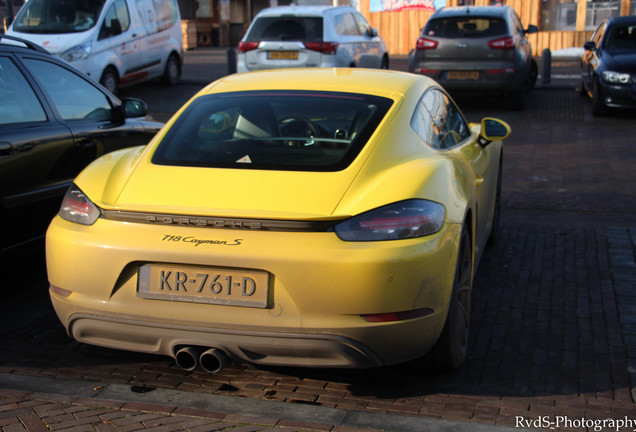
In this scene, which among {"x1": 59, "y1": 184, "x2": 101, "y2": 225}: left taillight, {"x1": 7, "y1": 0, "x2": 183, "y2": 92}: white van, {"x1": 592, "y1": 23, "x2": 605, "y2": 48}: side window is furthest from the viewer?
{"x1": 7, "y1": 0, "x2": 183, "y2": 92}: white van

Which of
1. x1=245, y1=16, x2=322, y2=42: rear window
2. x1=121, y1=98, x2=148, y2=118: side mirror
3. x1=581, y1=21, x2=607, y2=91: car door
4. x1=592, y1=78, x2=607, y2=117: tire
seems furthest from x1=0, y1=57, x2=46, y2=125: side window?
x1=581, y1=21, x2=607, y2=91: car door

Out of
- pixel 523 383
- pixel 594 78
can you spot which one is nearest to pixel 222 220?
pixel 523 383

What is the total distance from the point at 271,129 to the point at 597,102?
34.3 feet

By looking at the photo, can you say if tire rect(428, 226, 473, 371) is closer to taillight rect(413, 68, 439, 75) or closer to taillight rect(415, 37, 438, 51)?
taillight rect(413, 68, 439, 75)

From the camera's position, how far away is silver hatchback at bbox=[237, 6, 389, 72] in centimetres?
1479

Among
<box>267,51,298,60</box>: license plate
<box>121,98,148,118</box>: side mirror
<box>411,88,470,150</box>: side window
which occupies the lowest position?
<box>267,51,298,60</box>: license plate

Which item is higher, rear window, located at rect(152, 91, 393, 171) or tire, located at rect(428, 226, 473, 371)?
rear window, located at rect(152, 91, 393, 171)

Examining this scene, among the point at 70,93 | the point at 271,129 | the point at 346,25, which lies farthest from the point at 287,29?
the point at 271,129

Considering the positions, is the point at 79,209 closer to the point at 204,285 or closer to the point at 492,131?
the point at 204,285

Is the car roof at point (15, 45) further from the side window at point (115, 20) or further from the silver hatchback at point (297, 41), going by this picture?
the side window at point (115, 20)

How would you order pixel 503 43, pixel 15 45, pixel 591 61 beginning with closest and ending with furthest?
1. pixel 15 45
2. pixel 503 43
3. pixel 591 61

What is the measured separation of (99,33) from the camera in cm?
1549

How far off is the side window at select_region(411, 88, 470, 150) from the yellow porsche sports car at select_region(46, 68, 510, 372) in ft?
0.75

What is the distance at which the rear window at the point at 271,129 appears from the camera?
404 cm
